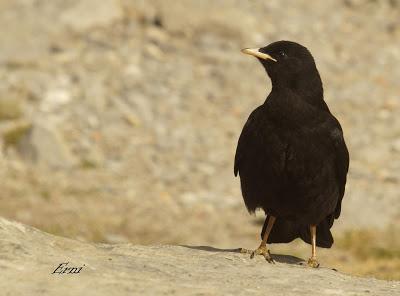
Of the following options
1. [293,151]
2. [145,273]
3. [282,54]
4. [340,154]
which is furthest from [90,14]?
[145,273]

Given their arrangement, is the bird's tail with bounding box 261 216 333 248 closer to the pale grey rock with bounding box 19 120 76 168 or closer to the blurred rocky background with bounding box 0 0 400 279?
the blurred rocky background with bounding box 0 0 400 279

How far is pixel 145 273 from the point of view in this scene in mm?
6902

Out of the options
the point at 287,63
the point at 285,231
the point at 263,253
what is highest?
the point at 287,63

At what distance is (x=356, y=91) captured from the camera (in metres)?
23.0

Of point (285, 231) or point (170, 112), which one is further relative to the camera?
point (170, 112)

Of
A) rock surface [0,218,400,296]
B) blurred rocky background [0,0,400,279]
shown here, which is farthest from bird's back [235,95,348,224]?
blurred rocky background [0,0,400,279]

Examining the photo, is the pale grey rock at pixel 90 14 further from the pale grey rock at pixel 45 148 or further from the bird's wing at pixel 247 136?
the bird's wing at pixel 247 136

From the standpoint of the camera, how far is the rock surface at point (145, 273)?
6.40m

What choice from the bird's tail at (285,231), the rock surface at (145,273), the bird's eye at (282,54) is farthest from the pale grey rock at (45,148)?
the rock surface at (145,273)

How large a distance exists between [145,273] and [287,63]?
10.5 feet

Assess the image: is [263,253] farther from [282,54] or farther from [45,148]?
[45,148]

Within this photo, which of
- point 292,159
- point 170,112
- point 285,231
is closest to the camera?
point 292,159

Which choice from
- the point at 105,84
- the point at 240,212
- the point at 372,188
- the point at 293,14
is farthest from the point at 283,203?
the point at 293,14

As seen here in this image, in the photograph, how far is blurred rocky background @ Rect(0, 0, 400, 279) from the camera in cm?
1611
